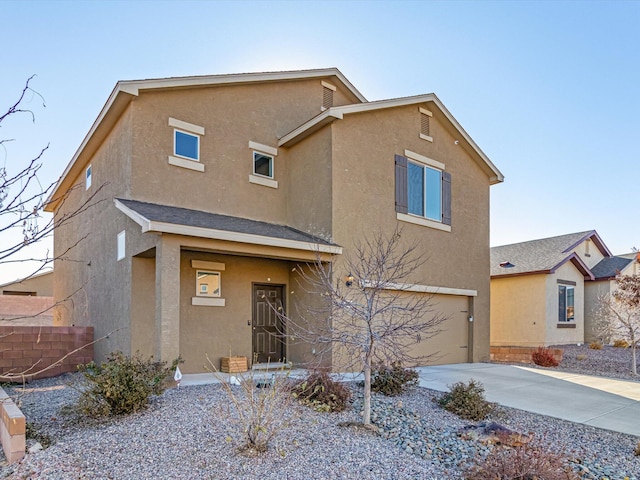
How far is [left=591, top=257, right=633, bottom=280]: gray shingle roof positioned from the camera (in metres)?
20.8

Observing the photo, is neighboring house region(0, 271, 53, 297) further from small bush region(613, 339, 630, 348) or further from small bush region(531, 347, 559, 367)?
small bush region(613, 339, 630, 348)

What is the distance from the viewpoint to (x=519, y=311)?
1944cm

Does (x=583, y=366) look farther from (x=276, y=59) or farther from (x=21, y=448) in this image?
(x=21, y=448)

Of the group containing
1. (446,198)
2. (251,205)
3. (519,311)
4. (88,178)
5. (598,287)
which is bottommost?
(519,311)

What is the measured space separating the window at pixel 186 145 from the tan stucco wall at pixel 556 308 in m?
15.1

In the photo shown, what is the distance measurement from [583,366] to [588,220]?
1223 cm

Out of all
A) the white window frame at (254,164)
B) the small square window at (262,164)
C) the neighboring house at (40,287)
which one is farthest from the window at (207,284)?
the neighboring house at (40,287)

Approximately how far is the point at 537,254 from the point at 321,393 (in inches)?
666

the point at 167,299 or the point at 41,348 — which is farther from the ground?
the point at 167,299

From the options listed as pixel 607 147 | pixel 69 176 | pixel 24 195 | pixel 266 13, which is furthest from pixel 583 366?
pixel 69 176

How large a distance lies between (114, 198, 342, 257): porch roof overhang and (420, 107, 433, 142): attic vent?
4.98 meters

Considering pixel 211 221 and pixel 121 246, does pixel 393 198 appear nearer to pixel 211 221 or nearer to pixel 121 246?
pixel 211 221

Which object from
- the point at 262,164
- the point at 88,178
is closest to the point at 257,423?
the point at 262,164

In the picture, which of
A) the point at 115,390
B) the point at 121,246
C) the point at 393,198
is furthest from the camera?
the point at 393,198
